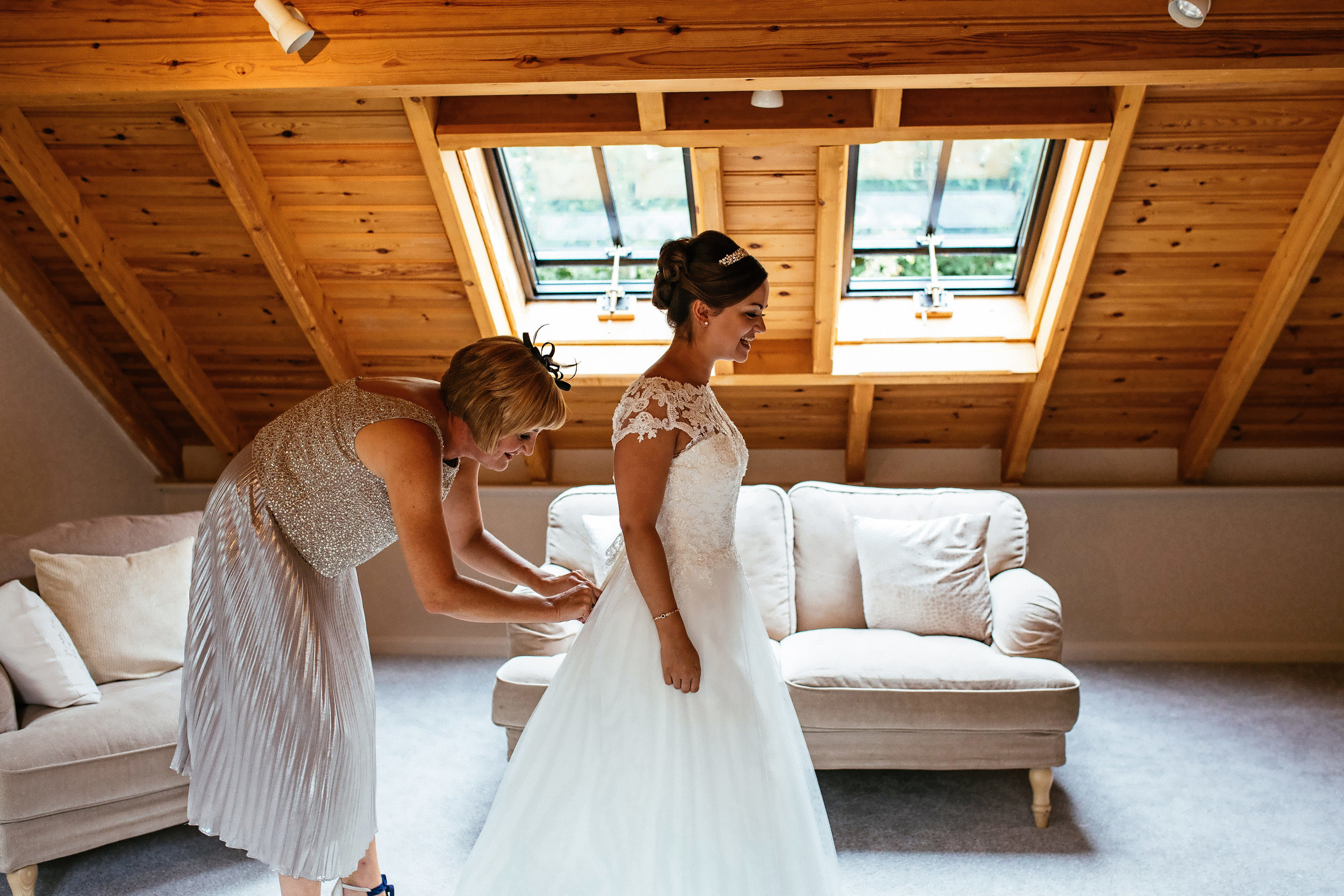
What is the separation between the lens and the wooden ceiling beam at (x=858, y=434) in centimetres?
389

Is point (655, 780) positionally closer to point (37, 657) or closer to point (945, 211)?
point (37, 657)

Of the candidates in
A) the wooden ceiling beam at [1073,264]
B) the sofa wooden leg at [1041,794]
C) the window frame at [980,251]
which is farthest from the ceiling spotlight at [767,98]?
the sofa wooden leg at [1041,794]

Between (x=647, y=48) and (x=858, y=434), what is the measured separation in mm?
2053

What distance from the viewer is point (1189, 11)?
2252mm

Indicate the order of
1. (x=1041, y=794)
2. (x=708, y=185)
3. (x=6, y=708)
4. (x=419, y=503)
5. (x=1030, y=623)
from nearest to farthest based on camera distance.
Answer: (x=419, y=503) < (x=6, y=708) < (x=1041, y=794) < (x=1030, y=623) < (x=708, y=185)

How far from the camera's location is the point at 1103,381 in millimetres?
3889

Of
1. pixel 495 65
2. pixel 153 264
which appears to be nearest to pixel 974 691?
pixel 495 65

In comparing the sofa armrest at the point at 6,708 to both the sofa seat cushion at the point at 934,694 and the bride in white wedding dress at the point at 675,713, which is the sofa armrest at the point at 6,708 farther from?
the sofa seat cushion at the point at 934,694

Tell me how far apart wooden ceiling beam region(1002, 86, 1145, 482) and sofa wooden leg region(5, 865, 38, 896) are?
11.5ft

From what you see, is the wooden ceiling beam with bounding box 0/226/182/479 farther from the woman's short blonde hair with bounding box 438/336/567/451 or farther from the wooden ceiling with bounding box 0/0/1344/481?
the woman's short blonde hair with bounding box 438/336/567/451

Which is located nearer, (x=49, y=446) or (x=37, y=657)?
(x=37, y=657)

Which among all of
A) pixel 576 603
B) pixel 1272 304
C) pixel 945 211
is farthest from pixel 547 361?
pixel 1272 304

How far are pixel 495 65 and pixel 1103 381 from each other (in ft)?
8.81

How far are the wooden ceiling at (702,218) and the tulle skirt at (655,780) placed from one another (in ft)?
4.96
